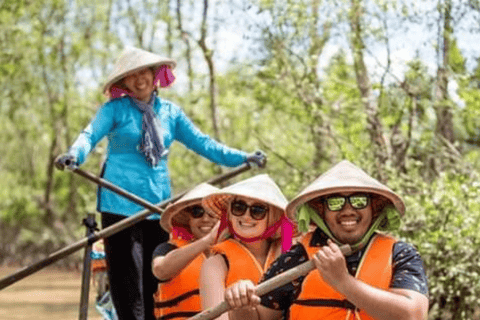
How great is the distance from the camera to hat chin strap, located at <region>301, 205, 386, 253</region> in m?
3.56

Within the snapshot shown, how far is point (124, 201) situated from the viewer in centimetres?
574

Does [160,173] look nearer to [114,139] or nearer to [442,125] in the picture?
[114,139]

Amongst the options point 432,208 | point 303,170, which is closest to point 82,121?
point 303,170

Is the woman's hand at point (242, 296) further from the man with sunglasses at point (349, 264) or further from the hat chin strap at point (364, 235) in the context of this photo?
the hat chin strap at point (364, 235)

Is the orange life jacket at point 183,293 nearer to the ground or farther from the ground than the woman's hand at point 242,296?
nearer to the ground

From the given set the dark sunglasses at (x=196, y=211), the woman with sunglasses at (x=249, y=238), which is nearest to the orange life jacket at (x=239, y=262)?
the woman with sunglasses at (x=249, y=238)

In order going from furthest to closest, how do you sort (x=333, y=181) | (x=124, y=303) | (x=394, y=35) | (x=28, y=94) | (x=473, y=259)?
(x=28, y=94)
(x=394, y=35)
(x=473, y=259)
(x=124, y=303)
(x=333, y=181)

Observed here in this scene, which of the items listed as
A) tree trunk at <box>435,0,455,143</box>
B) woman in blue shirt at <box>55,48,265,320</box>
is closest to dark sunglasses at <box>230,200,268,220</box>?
woman in blue shirt at <box>55,48,265,320</box>

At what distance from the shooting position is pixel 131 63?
18.9 ft

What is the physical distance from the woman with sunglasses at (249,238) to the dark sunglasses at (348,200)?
2.00ft

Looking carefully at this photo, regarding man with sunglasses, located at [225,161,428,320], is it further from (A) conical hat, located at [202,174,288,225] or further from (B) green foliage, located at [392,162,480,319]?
(B) green foliage, located at [392,162,480,319]

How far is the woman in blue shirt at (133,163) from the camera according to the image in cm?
567

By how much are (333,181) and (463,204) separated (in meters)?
3.92

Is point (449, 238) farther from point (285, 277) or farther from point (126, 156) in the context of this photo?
point (285, 277)
